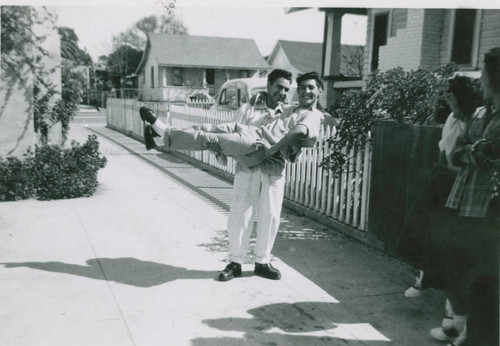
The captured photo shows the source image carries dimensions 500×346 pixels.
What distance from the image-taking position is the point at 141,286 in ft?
13.8

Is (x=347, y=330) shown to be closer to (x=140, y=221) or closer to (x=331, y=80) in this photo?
(x=140, y=221)

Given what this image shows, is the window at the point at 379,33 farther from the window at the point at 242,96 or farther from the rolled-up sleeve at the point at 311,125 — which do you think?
the rolled-up sleeve at the point at 311,125

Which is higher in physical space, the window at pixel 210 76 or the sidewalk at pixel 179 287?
the window at pixel 210 76

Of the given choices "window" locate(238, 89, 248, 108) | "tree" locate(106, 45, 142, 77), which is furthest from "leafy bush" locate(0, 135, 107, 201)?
"tree" locate(106, 45, 142, 77)

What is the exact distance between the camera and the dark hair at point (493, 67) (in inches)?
112

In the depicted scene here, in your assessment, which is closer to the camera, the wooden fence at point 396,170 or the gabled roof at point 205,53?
the wooden fence at point 396,170

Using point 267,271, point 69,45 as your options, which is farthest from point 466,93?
point 69,45

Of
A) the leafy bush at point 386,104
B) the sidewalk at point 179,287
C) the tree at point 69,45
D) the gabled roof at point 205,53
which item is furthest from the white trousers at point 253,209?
the gabled roof at point 205,53

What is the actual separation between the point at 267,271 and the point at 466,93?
2307 mm

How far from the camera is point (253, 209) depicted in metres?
4.48

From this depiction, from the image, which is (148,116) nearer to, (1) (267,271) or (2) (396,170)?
(1) (267,271)

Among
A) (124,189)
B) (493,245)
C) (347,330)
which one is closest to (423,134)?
(493,245)

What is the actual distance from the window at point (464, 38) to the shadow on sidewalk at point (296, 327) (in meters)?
7.96

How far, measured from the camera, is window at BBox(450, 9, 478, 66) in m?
9.98
